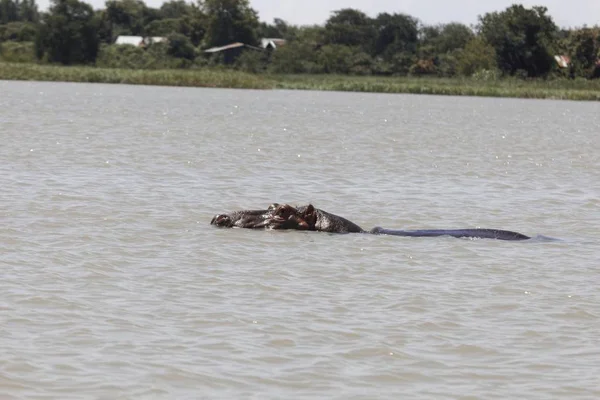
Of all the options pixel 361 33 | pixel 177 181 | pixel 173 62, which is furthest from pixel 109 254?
pixel 361 33

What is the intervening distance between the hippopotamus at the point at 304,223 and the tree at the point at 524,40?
73962 mm

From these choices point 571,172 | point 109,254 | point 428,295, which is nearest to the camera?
point 428,295

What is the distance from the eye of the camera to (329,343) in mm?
8242

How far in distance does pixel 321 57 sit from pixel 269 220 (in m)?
83.7

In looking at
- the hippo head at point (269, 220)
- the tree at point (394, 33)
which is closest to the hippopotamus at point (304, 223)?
the hippo head at point (269, 220)

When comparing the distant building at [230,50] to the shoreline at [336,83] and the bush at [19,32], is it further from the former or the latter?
the shoreline at [336,83]

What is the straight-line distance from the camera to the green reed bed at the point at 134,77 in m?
74.1

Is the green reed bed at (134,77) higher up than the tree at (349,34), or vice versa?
the tree at (349,34)

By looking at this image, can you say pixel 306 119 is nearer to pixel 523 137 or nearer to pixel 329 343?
pixel 523 137

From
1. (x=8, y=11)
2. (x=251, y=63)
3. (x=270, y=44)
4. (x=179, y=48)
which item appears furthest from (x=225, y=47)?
(x=8, y=11)

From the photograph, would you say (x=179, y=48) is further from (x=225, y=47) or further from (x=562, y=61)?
(x=562, y=61)

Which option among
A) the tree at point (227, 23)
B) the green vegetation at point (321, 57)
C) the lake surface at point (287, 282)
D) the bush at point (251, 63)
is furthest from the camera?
the tree at point (227, 23)

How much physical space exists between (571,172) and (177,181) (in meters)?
8.14

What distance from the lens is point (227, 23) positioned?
118 metres
